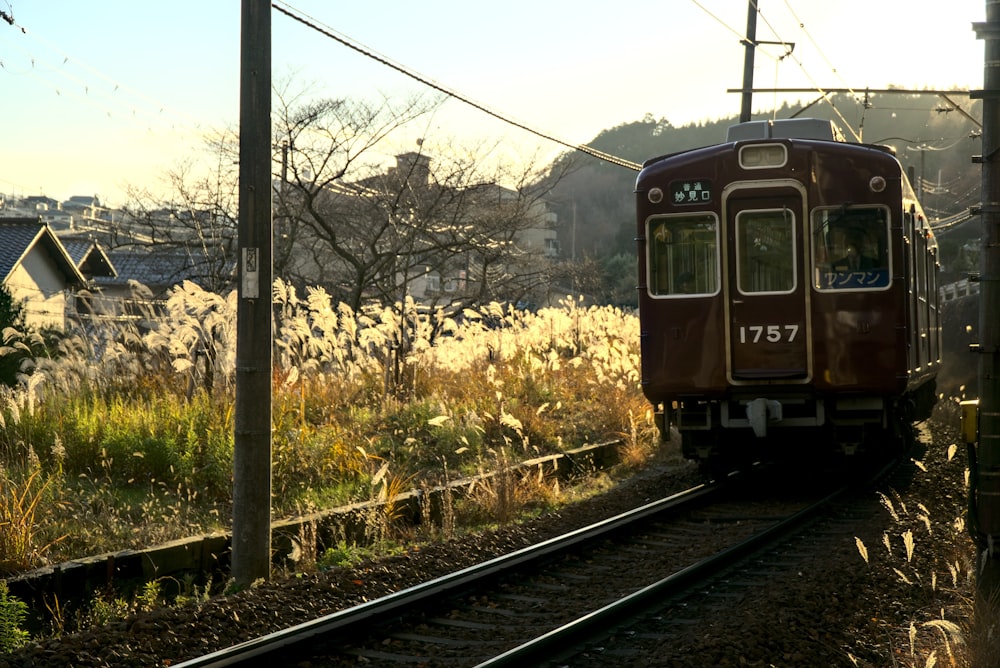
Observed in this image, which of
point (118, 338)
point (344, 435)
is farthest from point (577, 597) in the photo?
point (118, 338)

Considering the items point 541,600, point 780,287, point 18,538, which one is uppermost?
point 780,287

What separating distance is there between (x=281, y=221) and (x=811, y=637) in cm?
1423

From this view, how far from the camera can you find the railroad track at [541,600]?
5062 millimetres

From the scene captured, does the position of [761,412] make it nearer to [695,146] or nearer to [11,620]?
[11,620]

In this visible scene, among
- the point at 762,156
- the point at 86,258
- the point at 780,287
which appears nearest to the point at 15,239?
the point at 86,258

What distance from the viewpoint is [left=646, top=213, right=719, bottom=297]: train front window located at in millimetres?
9930

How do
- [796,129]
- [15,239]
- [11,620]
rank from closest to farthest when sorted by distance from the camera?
[11,620] < [796,129] < [15,239]

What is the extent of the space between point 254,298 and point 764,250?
5113 millimetres

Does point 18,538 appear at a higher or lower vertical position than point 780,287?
lower

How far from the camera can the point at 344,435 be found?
993 centimetres

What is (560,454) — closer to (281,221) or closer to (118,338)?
(118,338)

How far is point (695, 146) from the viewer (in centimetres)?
7650

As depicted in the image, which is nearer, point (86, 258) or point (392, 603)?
point (392, 603)

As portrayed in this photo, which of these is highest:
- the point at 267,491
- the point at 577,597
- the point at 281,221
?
→ the point at 281,221
